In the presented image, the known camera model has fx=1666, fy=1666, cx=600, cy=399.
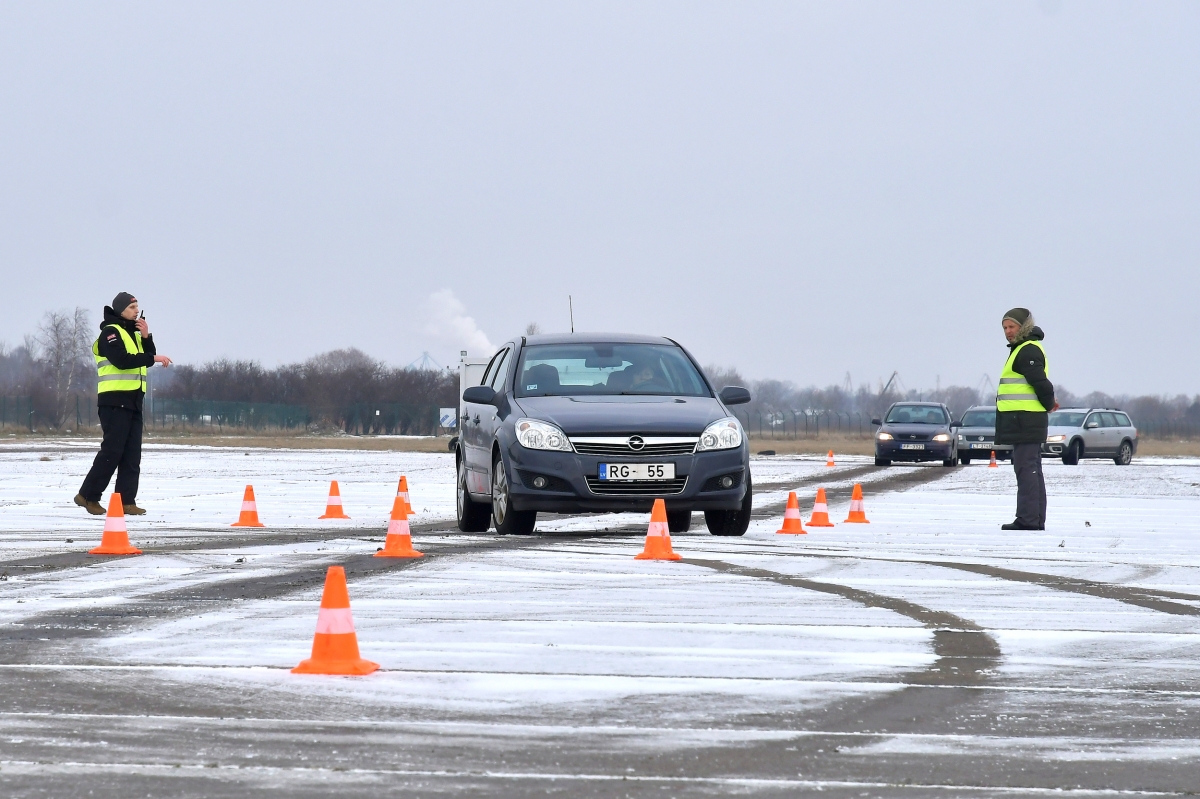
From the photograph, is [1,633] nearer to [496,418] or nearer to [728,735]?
[728,735]

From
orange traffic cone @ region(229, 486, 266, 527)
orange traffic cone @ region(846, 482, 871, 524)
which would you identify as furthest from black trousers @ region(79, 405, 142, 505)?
orange traffic cone @ region(846, 482, 871, 524)

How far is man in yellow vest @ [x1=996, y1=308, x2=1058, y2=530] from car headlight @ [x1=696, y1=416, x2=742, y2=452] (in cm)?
270

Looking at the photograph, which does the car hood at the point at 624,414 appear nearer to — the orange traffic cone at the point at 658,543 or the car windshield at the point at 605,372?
the car windshield at the point at 605,372

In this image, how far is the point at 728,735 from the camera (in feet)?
16.5

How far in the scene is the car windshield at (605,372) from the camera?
13.9 meters

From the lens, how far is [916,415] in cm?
3853

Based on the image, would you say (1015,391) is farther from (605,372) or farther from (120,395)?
(120,395)

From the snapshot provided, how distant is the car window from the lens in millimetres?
14459

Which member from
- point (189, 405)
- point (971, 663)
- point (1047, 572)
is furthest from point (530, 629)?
point (189, 405)

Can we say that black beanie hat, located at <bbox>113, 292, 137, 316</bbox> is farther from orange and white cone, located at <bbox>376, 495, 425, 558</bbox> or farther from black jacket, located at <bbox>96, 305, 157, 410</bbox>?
orange and white cone, located at <bbox>376, 495, 425, 558</bbox>

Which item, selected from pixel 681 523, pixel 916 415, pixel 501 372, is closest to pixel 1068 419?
pixel 916 415

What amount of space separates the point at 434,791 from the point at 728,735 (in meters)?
1.11

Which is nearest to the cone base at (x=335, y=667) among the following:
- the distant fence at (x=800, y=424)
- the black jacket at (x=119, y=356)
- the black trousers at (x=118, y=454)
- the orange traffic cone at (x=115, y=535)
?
the orange traffic cone at (x=115, y=535)

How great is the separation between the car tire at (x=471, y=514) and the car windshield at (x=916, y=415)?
974 inches
